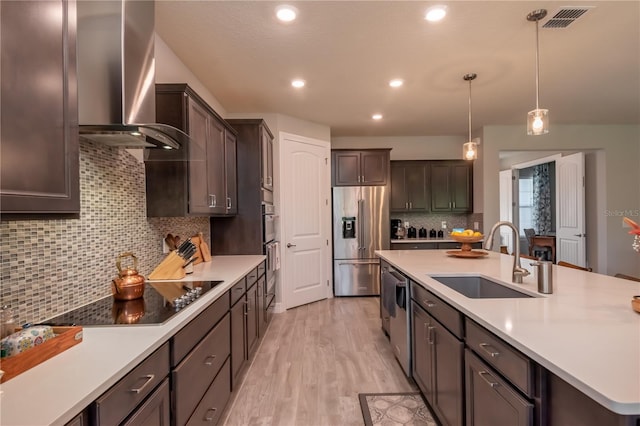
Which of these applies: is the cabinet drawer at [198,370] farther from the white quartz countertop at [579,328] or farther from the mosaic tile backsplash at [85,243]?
the white quartz countertop at [579,328]

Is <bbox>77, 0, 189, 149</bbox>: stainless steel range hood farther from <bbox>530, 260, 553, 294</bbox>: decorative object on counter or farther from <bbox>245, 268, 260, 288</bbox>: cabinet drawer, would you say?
<bbox>530, 260, 553, 294</bbox>: decorative object on counter

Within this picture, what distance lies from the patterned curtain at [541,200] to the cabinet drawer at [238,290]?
711 centimetres

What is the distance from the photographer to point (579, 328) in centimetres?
109

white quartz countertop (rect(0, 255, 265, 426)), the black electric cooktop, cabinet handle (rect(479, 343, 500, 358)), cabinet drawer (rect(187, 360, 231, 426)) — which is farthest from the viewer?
cabinet drawer (rect(187, 360, 231, 426))

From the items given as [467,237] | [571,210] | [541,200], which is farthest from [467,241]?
[541,200]

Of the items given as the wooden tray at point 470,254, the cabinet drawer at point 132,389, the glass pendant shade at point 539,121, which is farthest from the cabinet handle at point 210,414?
the glass pendant shade at point 539,121

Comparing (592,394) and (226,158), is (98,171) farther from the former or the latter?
Answer: (592,394)

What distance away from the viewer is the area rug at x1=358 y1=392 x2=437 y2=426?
1.95 metres

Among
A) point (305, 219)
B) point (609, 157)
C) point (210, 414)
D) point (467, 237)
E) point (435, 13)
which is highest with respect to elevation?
point (435, 13)

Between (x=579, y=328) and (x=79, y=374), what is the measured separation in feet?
5.28

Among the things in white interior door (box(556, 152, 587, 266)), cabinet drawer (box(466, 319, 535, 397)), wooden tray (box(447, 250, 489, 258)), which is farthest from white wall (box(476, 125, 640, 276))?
cabinet drawer (box(466, 319, 535, 397))

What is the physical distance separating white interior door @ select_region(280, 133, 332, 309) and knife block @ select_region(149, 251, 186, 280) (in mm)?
2067

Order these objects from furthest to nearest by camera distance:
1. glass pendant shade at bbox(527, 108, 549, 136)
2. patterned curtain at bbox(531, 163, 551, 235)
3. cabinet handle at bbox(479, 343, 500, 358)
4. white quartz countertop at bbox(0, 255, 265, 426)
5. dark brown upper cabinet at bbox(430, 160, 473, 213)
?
patterned curtain at bbox(531, 163, 551, 235)
dark brown upper cabinet at bbox(430, 160, 473, 213)
glass pendant shade at bbox(527, 108, 549, 136)
cabinet handle at bbox(479, 343, 500, 358)
white quartz countertop at bbox(0, 255, 265, 426)

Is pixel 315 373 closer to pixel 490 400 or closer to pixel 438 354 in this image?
pixel 438 354
